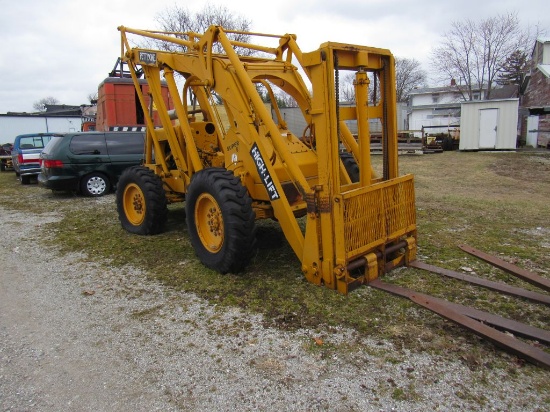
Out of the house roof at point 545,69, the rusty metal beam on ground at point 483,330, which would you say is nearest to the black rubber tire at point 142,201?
the rusty metal beam on ground at point 483,330

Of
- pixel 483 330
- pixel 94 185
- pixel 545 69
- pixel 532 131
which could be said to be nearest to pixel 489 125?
pixel 532 131

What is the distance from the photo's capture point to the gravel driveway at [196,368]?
8.91 feet

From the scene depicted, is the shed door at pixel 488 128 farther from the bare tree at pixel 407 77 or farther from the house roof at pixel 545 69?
the bare tree at pixel 407 77

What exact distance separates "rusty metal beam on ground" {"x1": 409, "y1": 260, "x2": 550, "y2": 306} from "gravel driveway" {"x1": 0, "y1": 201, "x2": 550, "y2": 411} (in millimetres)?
1152

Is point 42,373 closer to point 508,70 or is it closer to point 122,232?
point 122,232

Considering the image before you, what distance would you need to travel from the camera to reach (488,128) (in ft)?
72.8

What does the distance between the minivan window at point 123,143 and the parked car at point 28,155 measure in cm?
425

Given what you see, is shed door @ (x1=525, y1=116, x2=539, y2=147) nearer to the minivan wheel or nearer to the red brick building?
the red brick building

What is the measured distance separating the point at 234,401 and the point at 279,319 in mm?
1088

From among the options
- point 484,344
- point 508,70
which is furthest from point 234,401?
point 508,70

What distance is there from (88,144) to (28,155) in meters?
4.83

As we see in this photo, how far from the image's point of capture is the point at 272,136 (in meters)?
4.37

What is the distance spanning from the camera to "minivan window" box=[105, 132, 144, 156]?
1120 centimetres

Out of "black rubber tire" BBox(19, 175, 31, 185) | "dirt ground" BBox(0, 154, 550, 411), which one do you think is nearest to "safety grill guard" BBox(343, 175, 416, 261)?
"dirt ground" BBox(0, 154, 550, 411)
